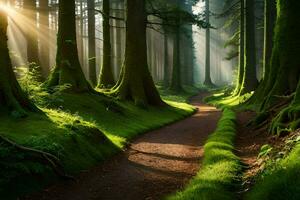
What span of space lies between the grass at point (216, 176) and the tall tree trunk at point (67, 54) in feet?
25.3

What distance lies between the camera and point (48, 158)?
8742mm

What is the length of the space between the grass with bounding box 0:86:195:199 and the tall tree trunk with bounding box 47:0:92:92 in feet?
2.77

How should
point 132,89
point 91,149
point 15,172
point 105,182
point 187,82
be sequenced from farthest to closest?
point 187,82 → point 132,89 → point 91,149 → point 105,182 → point 15,172

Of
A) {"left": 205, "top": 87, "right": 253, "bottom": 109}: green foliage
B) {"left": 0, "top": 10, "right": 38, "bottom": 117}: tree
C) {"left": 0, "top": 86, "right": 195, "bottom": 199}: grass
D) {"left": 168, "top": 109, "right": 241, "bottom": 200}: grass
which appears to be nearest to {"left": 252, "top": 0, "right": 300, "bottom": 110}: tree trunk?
{"left": 168, "top": 109, "right": 241, "bottom": 200}: grass

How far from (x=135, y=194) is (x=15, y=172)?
Result: 7.64 ft

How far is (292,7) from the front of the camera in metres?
15.3

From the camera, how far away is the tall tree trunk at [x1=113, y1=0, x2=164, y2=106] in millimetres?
22031

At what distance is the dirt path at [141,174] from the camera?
8406mm

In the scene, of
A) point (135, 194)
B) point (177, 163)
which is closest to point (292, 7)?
point (177, 163)

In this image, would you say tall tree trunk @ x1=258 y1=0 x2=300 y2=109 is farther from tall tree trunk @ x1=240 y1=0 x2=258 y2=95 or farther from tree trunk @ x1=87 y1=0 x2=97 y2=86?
tree trunk @ x1=87 y1=0 x2=97 y2=86

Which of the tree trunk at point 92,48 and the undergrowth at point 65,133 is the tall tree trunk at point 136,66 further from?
the tree trunk at point 92,48

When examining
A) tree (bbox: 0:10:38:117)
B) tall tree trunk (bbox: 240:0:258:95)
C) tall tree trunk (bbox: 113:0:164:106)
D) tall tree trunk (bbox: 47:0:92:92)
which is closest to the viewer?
tree (bbox: 0:10:38:117)

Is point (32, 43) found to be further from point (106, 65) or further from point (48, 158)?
point (48, 158)

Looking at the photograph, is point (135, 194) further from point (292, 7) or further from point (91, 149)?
point (292, 7)
